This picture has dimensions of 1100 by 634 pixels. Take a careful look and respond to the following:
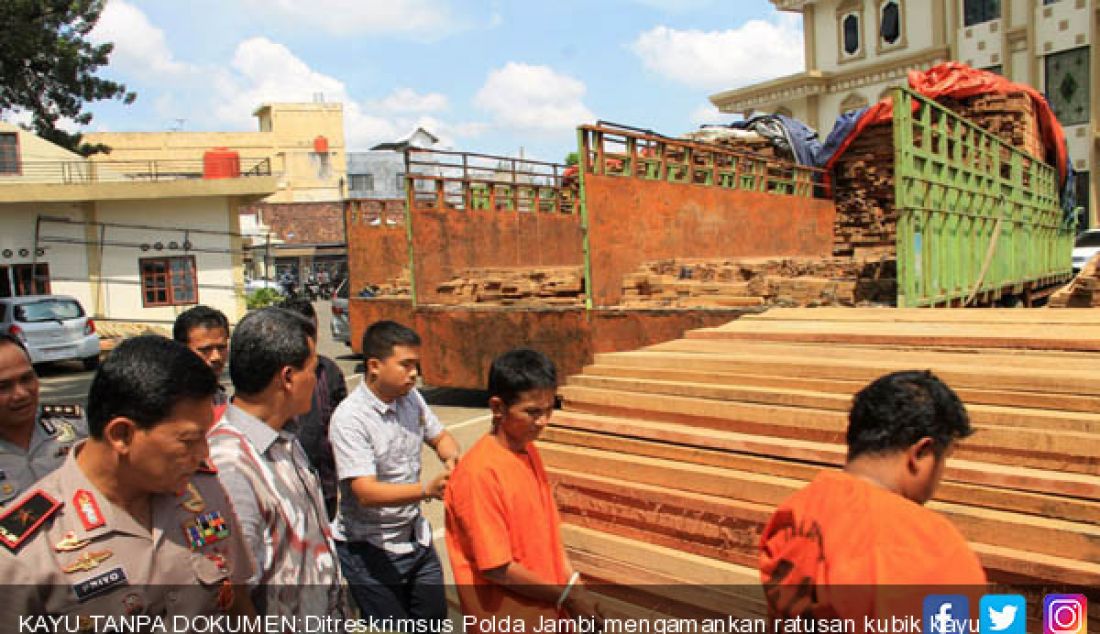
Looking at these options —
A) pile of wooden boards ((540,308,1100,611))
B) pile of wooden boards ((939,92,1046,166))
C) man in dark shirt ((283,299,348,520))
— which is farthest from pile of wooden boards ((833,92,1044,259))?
man in dark shirt ((283,299,348,520))

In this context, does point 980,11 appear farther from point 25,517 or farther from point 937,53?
point 25,517

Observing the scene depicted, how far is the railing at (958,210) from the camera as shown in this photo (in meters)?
5.78

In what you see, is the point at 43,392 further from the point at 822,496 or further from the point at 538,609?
the point at 822,496

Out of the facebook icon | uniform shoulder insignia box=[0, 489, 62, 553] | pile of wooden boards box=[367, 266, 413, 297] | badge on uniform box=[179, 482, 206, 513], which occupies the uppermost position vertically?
pile of wooden boards box=[367, 266, 413, 297]

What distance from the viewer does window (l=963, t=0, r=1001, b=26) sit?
22203 millimetres

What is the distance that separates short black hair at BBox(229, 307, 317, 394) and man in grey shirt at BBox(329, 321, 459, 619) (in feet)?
2.46

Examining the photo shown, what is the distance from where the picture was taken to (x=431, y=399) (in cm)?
1071

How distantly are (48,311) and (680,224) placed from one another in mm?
12126

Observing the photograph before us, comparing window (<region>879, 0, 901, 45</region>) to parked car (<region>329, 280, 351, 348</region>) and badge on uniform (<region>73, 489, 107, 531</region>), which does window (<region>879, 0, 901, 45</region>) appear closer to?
parked car (<region>329, 280, 351, 348</region>)

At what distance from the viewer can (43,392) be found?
12.9 metres

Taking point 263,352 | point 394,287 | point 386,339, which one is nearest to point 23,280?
point 394,287

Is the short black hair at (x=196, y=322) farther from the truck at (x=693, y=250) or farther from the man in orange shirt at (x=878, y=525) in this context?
the truck at (x=693, y=250)

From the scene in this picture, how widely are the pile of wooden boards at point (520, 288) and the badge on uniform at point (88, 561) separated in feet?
22.9

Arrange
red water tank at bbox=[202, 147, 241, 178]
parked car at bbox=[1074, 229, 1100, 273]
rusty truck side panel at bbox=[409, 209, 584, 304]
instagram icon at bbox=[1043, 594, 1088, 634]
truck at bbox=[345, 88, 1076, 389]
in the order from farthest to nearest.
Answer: red water tank at bbox=[202, 147, 241, 178]
parked car at bbox=[1074, 229, 1100, 273]
rusty truck side panel at bbox=[409, 209, 584, 304]
truck at bbox=[345, 88, 1076, 389]
instagram icon at bbox=[1043, 594, 1088, 634]
